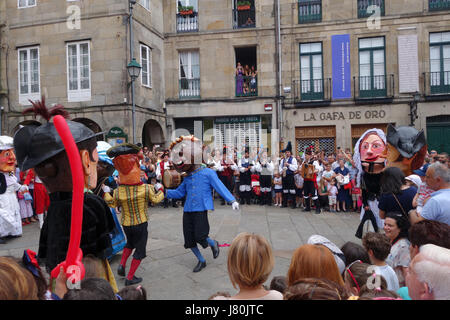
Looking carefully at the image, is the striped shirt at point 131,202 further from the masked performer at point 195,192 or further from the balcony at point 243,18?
the balcony at point 243,18

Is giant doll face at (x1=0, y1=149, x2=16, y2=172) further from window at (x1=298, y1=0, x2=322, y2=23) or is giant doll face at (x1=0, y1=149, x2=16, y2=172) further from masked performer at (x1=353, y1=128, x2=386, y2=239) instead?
window at (x1=298, y1=0, x2=322, y2=23)

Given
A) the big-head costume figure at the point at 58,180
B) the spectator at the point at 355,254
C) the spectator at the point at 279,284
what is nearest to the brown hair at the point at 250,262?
the spectator at the point at 279,284

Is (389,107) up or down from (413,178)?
up

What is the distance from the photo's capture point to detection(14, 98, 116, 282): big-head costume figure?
2.59 meters

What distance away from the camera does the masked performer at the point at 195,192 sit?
473cm

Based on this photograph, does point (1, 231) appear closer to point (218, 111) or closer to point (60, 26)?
point (60, 26)

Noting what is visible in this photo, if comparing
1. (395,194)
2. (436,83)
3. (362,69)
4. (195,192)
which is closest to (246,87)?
(362,69)

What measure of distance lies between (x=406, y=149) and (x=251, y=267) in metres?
3.62

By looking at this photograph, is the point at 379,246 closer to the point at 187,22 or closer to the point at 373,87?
the point at 373,87

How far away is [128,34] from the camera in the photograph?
494 inches

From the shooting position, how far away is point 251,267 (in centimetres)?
189

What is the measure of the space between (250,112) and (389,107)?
6.39 m

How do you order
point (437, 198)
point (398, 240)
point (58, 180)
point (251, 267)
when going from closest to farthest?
1. point (251, 267)
2. point (58, 180)
3. point (437, 198)
4. point (398, 240)
